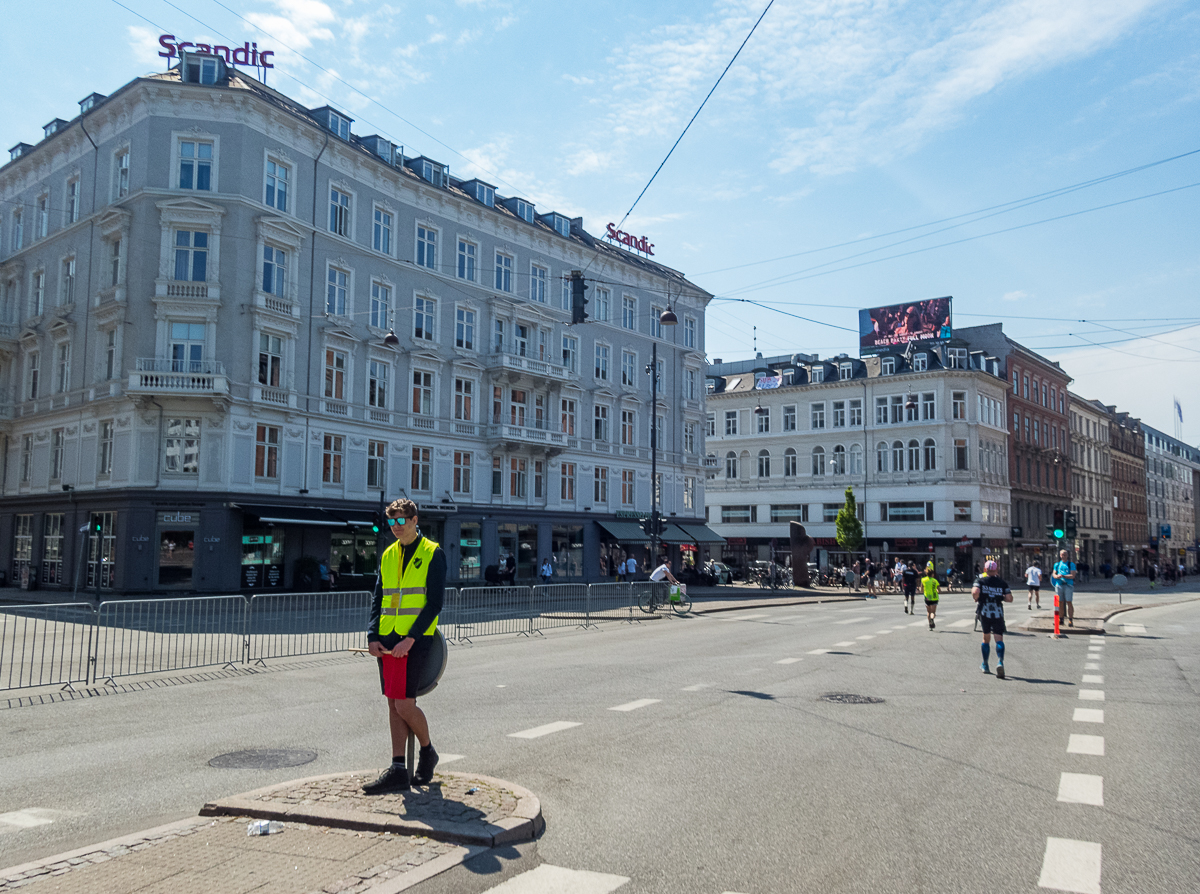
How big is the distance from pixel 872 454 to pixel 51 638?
60418 millimetres

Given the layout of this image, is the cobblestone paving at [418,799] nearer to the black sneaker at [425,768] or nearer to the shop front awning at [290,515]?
the black sneaker at [425,768]

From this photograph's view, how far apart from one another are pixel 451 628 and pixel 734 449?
54837 millimetres

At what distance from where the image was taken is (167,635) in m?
14.4

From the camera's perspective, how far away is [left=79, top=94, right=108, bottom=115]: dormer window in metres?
36.5

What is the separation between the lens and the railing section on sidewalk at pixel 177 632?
12734 mm

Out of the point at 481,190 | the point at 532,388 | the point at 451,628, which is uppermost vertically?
the point at 481,190

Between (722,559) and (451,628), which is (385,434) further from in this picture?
(722,559)

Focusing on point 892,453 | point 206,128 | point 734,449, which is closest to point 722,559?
point 734,449

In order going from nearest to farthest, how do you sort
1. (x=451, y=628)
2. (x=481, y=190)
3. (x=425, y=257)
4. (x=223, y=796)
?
(x=223, y=796)
(x=451, y=628)
(x=425, y=257)
(x=481, y=190)

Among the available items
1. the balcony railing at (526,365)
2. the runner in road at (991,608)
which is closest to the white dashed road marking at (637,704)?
the runner in road at (991,608)

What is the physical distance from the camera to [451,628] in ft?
67.5

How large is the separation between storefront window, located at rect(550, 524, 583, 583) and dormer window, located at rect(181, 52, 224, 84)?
2341 cm

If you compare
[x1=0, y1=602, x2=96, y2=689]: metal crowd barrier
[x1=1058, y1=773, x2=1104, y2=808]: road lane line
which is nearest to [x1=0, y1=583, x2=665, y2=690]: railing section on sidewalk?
[x1=0, y1=602, x2=96, y2=689]: metal crowd barrier

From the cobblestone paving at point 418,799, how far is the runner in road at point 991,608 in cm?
906
